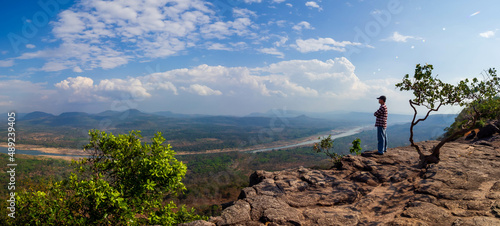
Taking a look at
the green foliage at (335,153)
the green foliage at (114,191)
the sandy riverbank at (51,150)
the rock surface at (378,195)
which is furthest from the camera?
the sandy riverbank at (51,150)

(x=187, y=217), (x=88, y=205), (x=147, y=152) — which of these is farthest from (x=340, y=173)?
(x=88, y=205)

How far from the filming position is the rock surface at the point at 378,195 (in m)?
6.81

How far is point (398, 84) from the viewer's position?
39.8ft

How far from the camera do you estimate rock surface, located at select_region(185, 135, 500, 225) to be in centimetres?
681

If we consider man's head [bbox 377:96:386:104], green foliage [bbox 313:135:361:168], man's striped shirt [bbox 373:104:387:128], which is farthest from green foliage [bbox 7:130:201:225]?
man's head [bbox 377:96:386:104]

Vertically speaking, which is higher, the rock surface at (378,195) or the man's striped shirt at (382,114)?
the man's striped shirt at (382,114)

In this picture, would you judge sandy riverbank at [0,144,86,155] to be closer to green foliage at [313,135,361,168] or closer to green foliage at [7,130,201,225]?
green foliage at [7,130,201,225]

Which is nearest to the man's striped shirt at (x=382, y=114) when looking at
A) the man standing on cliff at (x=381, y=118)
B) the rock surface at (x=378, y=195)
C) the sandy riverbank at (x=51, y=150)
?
the man standing on cliff at (x=381, y=118)

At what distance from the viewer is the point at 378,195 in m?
8.83

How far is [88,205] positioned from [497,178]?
16.0 m

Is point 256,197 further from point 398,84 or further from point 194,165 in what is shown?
point 194,165

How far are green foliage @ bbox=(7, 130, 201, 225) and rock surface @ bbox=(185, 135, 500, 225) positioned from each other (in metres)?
3.27

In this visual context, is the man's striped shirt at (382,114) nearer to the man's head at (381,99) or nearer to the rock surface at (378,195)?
the man's head at (381,99)

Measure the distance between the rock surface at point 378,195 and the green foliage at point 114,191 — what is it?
10.7 ft
